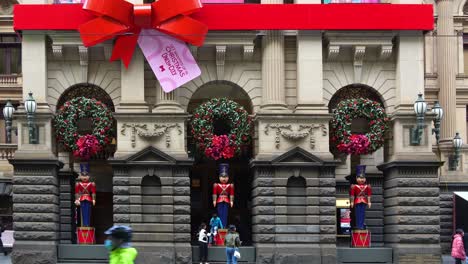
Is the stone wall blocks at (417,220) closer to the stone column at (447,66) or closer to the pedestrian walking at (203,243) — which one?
the pedestrian walking at (203,243)

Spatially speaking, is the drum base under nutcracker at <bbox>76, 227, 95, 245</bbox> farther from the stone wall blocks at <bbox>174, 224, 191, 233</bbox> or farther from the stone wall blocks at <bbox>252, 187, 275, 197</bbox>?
the stone wall blocks at <bbox>252, 187, 275, 197</bbox>

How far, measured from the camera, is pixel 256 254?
36.3 metres

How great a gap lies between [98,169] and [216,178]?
19.6ft

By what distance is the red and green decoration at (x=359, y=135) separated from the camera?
37625mm

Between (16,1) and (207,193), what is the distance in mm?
16534

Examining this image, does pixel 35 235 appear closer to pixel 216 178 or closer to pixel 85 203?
pixel 85 203

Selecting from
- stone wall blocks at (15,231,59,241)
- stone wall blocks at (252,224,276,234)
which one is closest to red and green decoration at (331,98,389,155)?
stone wall blocks at (252,224,276,234)

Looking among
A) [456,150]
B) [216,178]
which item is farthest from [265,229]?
[456,150]

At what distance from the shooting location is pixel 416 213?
3659 cm

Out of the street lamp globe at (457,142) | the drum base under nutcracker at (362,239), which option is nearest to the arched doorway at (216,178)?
the drum base under nutcracker at (362,239)

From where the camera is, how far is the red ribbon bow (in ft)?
119

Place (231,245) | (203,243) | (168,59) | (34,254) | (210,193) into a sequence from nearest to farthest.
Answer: (231,245) < (203,243) < (34,254) < (168,59) < (210,193)

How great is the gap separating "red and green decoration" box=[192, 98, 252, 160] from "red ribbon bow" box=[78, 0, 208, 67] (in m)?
2.82

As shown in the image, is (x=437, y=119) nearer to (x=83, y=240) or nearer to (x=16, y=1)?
(x=83, y=240)
